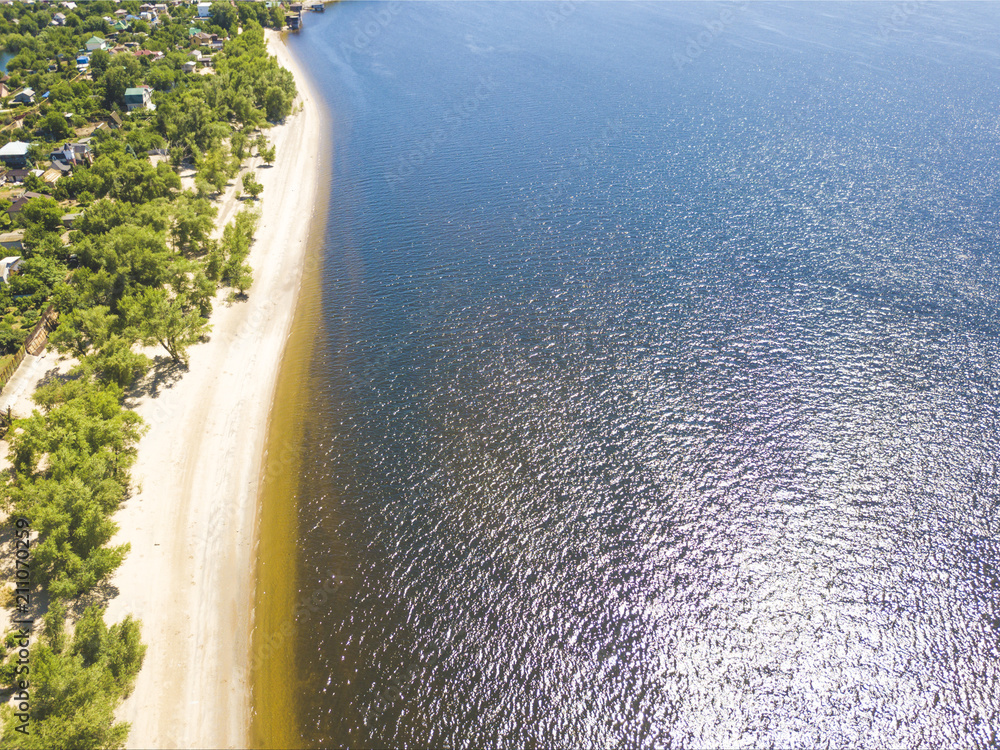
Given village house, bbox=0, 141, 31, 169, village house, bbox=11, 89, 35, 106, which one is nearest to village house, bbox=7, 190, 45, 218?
village house, bbox=0, 141, 31, 169

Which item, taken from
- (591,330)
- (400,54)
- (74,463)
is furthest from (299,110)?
(74,463)

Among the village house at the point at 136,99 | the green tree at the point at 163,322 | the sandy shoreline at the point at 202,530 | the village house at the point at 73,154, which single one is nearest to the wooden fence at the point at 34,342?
the green tree at the point at 163,322

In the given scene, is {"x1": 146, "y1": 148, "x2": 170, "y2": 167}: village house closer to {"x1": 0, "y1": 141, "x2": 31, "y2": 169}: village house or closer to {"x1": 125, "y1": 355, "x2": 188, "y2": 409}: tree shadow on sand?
{"x1": 0, "y1": 141, "x2": 31, "y2": 169}: village house

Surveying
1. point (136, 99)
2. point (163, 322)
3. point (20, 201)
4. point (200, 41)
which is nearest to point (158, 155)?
point (20, 201)

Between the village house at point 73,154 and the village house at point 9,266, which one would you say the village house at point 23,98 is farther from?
the village house at point 9,266

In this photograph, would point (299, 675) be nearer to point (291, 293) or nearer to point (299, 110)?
point (291, 293)

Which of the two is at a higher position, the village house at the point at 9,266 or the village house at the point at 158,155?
the village house at the point at 158,155
